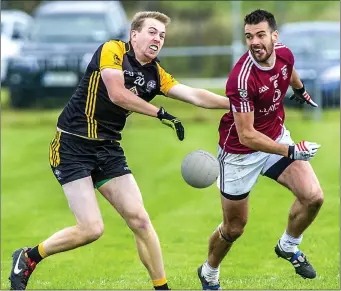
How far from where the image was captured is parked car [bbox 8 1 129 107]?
74.3ft

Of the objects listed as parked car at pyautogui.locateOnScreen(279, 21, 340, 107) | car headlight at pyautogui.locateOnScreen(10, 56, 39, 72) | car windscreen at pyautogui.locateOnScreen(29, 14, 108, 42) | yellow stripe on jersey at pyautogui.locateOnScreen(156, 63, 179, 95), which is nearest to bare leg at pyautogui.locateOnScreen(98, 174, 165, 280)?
yellow stripe on jersey at pyautogui.locateOnScreen(156, 63, 179, 95)

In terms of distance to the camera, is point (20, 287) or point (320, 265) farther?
point (320, 265)

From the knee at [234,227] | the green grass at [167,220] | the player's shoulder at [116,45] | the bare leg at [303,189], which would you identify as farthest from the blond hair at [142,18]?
the green grass at [167,220]

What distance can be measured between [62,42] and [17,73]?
4.59ft

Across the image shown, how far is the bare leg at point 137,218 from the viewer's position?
8086mm

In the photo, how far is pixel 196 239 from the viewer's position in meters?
11.9

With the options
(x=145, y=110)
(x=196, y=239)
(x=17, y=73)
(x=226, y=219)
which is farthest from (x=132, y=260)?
(x=17, y=73)

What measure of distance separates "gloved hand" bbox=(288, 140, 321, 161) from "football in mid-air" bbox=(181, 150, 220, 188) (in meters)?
0.59

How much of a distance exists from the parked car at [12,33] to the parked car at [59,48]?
2.78 ft

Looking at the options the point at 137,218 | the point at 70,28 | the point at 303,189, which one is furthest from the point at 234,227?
the point at 70,28

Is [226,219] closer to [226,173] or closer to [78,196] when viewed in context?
[226,173]

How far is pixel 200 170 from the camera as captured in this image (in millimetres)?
8336

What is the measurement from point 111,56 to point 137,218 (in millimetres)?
1230

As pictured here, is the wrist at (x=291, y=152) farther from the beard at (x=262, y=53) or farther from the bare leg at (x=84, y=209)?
the bare leg at (x=84, y=209)
